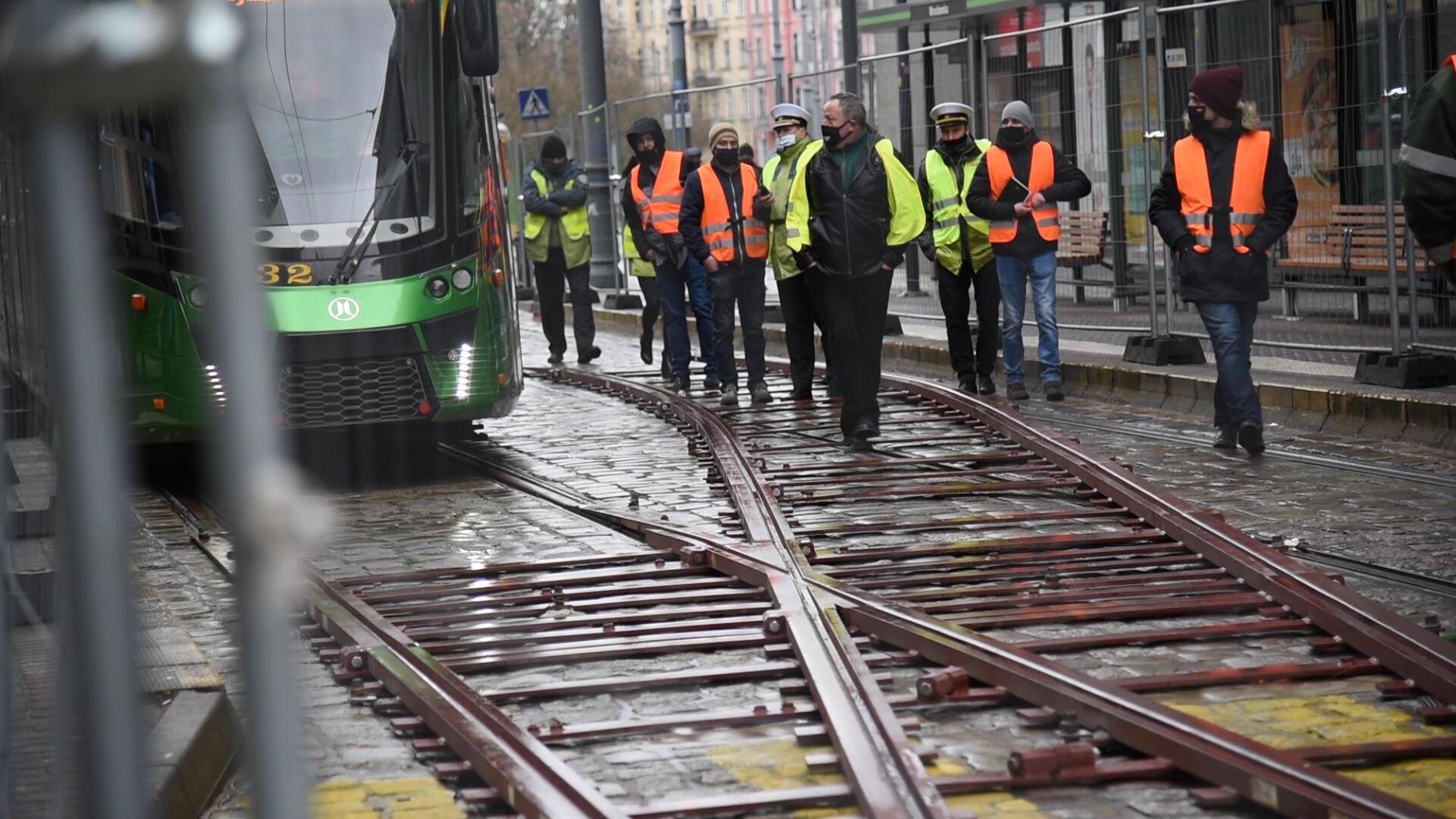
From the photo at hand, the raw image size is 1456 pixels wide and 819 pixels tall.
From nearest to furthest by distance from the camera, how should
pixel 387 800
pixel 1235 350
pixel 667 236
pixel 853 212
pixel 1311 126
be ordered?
pixel 387 800, pixel 1235 350, pixel 853 212, pixel 1311 126, pixel 667 236

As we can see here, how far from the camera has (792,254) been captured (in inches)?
504

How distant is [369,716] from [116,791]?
419 centimetres

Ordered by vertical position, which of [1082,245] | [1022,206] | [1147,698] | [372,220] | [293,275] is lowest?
[1147,698]

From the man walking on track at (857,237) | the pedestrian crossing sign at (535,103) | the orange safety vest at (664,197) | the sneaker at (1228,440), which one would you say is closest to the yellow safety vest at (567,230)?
the orange safety vest at (664,197)

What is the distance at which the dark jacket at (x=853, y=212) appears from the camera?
11.2 metres

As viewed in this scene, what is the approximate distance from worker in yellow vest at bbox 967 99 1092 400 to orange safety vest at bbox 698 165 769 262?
5.80ft

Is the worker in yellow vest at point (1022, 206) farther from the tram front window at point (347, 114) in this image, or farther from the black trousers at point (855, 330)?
the tram front window at point (347, 114)

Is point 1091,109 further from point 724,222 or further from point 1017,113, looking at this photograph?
point 724,222

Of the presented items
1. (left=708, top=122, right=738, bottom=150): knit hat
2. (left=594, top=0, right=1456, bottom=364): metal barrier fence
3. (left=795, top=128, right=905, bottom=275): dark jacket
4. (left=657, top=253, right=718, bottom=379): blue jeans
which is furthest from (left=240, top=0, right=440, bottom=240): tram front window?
(left=594, top=0, right=1456, bottom=364): metal barrier fence

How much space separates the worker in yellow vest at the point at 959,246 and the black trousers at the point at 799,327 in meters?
0.88

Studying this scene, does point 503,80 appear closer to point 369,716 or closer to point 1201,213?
point 1201,213

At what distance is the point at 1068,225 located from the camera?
52.8ft

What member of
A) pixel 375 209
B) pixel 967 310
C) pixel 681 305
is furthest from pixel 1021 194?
pixel 375 209

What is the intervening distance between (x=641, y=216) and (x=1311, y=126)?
5316 mm
